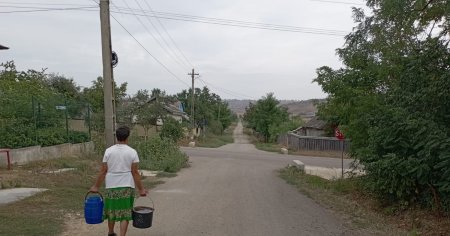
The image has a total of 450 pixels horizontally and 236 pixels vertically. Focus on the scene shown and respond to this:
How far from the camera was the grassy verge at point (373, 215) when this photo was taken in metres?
8.48

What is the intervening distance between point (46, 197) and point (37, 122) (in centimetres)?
979

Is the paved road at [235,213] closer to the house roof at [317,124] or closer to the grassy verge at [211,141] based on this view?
the grassy verge at [211,141]

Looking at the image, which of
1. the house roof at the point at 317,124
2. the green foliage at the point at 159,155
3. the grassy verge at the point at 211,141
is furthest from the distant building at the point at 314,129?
the green foliage at the point at 159,155

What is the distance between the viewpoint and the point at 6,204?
9.29m

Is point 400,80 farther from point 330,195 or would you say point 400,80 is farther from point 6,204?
point 6,204

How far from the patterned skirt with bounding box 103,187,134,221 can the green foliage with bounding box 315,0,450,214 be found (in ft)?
18.0

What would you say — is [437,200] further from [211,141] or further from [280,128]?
[280,128]

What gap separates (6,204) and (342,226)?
6.48 metres

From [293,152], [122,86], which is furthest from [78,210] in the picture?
[122,86]

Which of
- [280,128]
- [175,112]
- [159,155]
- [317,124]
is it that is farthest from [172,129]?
[280,128]

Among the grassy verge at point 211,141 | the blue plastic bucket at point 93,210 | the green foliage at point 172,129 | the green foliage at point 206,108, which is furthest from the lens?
the green foliage at point 206,108

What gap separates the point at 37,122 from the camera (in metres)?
19.3

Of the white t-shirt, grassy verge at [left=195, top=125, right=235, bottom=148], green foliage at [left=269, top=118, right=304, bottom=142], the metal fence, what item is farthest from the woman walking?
green foliage at [left=269, top=118, right=304, bottom=142]

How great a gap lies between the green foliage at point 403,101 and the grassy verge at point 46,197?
21.6 feet
